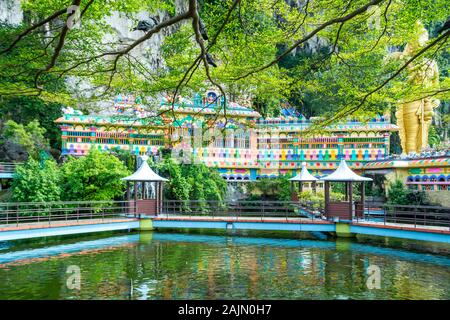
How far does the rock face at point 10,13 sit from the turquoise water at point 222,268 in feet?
70.2

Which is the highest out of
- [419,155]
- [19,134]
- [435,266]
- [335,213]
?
[19,134]

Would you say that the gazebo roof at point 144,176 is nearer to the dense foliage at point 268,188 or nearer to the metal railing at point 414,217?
the dense foliage at point 268,188

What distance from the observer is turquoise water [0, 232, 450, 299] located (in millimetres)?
9172

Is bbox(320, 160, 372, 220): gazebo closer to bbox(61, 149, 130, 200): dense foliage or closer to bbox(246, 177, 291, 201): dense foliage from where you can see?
bbox(246, 177, 291, 201): dense foliage

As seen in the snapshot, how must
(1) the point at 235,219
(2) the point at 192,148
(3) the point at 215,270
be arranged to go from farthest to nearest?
(2) the point at 192,148 < (1) the point at 235,219 < (3) the point at 215,270

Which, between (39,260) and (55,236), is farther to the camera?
(55,236)

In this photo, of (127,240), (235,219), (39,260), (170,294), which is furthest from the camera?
(235,219)

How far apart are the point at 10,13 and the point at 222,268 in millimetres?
28640

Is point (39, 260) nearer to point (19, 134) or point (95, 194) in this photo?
point (95, 194)


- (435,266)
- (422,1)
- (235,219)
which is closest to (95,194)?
(235,219)

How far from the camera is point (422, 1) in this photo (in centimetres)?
860

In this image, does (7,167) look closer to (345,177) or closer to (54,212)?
(54,212)
